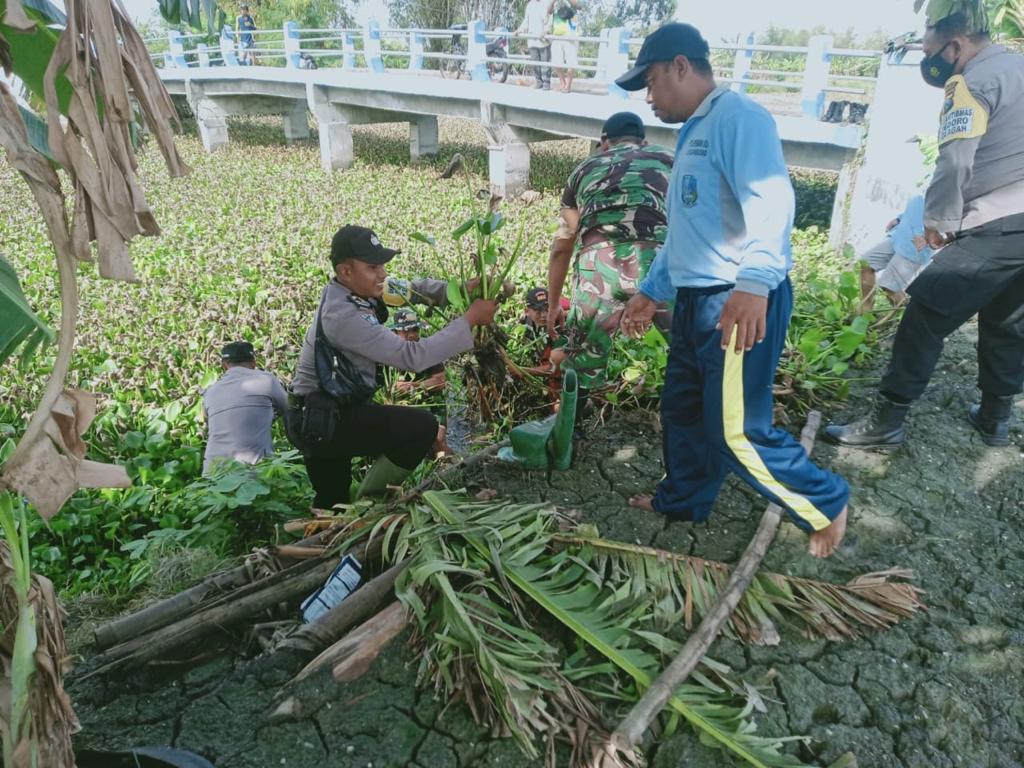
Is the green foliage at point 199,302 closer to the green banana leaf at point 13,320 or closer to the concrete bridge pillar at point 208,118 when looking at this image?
the green banana leaf at point 13,320

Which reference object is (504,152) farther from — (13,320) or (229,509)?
(13,320)

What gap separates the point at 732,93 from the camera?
7.45ft

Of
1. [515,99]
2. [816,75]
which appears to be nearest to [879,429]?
[816,75]

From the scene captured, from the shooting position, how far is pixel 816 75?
26.7ft

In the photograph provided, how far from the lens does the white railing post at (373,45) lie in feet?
47.7

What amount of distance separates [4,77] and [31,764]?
1.56 meters

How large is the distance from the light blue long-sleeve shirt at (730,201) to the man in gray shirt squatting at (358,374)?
1.04 metres

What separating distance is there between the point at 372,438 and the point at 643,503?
1292 mm

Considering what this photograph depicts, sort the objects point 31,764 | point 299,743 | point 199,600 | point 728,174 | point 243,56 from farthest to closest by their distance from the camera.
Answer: point 243,56 → point 199,600 → point 728,174 → point 299,743 → point 31,764

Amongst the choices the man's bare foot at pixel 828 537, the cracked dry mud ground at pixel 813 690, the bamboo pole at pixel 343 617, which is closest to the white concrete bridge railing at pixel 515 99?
the cracked dry mud ground at pixel 813 690

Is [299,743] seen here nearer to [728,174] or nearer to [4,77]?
[4,77]

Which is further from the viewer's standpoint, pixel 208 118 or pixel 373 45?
pixel 208 118

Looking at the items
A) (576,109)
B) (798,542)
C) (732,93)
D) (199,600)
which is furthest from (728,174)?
(576,109)

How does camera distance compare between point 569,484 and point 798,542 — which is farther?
point 569,484
